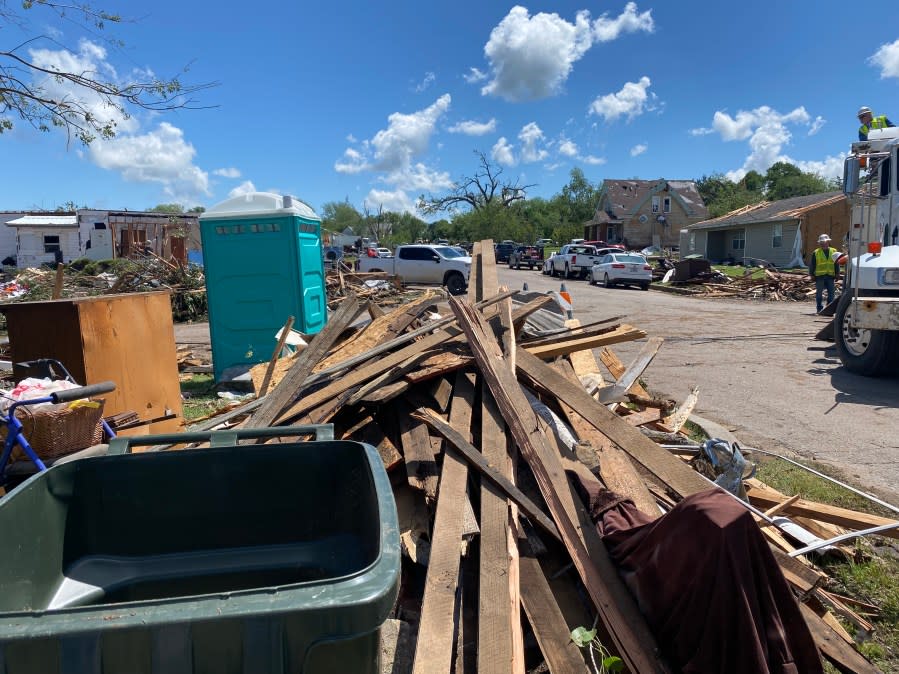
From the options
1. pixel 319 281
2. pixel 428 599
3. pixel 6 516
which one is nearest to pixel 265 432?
pixel 6 516

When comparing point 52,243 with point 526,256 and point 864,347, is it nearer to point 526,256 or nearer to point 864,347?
point 526,256

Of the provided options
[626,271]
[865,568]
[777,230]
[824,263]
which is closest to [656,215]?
[777,230]

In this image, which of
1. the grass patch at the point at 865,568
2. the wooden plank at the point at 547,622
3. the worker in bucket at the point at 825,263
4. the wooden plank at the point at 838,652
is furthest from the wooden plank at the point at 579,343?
the worker in bucket at the point at 825,263

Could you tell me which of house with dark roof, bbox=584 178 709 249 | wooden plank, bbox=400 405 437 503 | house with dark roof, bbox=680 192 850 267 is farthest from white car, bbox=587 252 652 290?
house with dark roof, bbox=584 178 709 249

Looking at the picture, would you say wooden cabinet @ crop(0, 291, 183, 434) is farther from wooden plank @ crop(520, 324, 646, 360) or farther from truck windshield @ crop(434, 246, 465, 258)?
truck windshield @ crop(434, 246, 465, 258)

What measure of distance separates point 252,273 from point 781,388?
7.57 m

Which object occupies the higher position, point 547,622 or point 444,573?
point 444,573

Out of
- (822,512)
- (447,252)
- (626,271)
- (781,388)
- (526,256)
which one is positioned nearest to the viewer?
(822,512)

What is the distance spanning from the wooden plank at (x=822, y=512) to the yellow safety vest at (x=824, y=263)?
42.7 ft

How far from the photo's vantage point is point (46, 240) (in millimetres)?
41781

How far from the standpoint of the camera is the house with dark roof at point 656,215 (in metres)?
58.4

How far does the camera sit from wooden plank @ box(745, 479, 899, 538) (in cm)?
379

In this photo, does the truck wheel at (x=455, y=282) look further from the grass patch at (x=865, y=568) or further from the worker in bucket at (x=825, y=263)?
the grass patch at (x=865, y=568)

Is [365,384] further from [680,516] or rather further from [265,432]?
[680,516]
